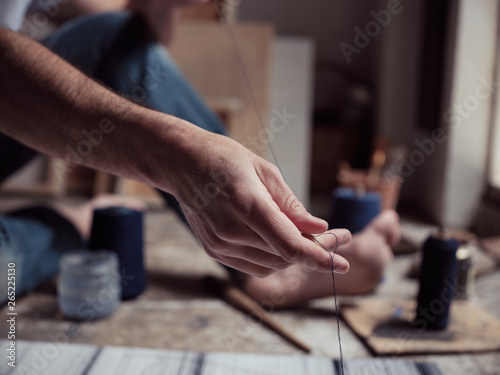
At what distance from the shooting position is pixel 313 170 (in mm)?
3006

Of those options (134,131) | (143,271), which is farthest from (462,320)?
(134,131)

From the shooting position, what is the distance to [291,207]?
52 centimetres

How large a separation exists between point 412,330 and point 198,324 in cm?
40

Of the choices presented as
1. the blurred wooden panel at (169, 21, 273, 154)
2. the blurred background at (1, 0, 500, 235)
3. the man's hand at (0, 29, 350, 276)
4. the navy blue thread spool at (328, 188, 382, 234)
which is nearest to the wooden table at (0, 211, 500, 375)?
the navy blue thread spool at (328, 188, 382, 234)

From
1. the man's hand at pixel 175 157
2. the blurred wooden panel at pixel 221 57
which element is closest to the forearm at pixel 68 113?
the man's hand at pixel 175 157

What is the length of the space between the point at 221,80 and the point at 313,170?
104 cm

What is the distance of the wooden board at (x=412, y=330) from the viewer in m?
0.88

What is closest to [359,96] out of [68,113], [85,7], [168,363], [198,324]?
[85,7]

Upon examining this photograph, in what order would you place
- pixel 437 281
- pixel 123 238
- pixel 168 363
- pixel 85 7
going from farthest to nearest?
pixel 85 7 < pixel 123 238 < pixel 437 281 < pixel 168 363

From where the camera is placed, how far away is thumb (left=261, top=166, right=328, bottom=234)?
52 centimetres

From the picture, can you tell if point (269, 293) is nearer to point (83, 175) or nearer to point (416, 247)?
point (416, 247)

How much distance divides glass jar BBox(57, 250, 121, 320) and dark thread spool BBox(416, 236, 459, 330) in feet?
1.92

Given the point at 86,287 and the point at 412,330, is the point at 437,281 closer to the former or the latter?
the point at 412,330

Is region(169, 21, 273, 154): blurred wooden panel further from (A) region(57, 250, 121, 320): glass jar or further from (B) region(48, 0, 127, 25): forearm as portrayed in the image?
(A) region(57, 250, 121, 320): glass jar
